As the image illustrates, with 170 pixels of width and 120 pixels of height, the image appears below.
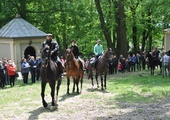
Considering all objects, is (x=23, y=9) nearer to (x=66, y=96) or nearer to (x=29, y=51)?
Result: (x=29, y=51)

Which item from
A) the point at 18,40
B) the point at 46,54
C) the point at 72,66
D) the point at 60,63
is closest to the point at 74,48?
the point at 72,66

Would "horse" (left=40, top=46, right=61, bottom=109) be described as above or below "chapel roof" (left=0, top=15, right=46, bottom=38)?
below

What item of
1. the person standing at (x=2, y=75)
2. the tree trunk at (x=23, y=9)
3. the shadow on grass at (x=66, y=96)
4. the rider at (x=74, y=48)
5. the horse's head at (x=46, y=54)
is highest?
the tree trunk at (x=23, y=9)

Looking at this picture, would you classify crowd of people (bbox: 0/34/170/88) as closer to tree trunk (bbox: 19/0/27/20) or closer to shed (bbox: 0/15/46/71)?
shed (bbox: 0/15/46/71)

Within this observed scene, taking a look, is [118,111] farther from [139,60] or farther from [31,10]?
[31,10]

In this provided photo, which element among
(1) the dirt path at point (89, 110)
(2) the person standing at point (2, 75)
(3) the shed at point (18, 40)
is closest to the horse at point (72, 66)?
(1) the dirt path at point (89, 110)

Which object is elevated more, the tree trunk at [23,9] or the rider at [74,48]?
the tree trunk at [23,9]

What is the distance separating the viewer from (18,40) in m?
29.8

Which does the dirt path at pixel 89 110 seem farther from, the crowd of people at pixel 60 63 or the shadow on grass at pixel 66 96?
the crowd of people at pixel 60 63

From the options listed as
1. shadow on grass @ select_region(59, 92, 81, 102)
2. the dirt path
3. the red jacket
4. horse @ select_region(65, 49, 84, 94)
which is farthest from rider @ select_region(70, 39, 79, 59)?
the red jacket

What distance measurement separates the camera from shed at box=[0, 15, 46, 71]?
29750 mm

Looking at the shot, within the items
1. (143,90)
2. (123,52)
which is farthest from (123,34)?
(143,90)

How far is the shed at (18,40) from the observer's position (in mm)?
29750

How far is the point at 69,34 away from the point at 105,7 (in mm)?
12260
